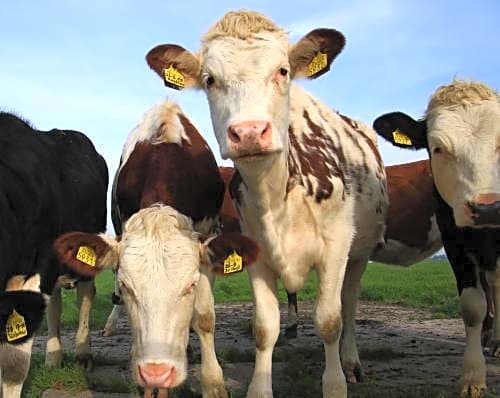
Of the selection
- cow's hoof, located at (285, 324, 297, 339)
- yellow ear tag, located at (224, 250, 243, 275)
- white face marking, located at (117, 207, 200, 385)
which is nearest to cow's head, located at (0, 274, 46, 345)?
white face marking, located at (117, 207, 200, 385)

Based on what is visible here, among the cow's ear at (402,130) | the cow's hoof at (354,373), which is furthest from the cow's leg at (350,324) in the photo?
Answer: the cow's ear at (402,130)

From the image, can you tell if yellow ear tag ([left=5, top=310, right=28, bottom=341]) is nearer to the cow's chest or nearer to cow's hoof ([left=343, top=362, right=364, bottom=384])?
the cow's chest

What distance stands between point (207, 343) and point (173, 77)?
2.45 meters

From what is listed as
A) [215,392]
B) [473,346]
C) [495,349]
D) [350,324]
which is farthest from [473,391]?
[215,392]

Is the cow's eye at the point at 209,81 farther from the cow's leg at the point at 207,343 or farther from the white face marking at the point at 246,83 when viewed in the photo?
the cow's leg at the point at 207,343

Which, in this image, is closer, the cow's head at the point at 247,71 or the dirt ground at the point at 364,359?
the cow's head at the point at 247,71

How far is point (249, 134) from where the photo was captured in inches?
167

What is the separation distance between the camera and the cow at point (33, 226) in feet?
17.0

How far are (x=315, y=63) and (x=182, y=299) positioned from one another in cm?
215

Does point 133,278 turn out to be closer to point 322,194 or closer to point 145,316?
point 145,316

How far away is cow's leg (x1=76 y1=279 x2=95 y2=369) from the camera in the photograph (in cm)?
762

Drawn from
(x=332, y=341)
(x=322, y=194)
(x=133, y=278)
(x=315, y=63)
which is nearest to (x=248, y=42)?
(x=315, y=63)

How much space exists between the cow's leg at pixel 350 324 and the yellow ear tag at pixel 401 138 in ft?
5.60

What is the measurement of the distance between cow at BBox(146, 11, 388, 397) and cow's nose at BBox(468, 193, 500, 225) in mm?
1173
